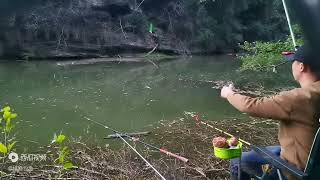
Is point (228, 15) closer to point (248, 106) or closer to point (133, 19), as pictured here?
point (133, 19)

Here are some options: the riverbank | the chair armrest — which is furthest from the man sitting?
the riverbank

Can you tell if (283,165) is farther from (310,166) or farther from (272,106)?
(272,106)

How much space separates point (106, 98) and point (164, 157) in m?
5.01

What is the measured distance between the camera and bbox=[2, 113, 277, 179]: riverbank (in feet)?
13.1

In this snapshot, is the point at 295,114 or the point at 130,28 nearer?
the point at 295,114

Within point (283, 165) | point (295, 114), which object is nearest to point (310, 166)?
point (283, 165)

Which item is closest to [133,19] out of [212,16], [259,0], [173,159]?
[212,16]

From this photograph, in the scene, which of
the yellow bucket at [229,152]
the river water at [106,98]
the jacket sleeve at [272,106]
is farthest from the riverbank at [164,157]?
the jacket sleeve at [272,106]

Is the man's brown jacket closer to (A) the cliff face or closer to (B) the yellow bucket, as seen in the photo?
(B) the yellow bucket

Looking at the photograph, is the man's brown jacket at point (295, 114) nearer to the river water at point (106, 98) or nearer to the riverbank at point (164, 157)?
the riverbank at point (164, 157)

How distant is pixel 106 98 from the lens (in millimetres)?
9508

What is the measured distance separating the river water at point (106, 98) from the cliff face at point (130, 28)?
5.20 m

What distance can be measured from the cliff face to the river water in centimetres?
520

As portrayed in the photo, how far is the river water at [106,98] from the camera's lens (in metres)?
Result: 6.84
